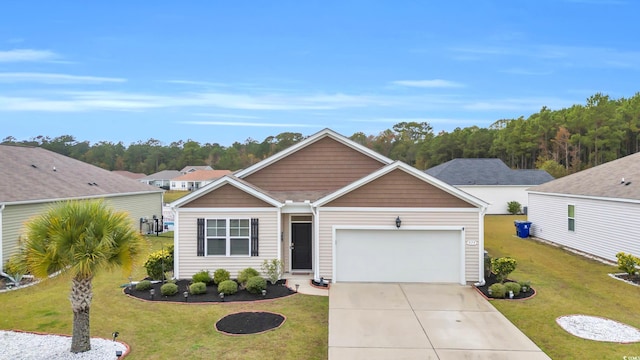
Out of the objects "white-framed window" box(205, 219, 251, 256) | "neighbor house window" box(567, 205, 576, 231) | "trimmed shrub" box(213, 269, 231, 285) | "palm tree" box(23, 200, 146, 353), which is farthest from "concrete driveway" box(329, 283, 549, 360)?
"neighbor house window" box(567, 205, 576, 231)

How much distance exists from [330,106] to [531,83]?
20.6 m

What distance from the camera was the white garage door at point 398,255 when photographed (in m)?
12.2

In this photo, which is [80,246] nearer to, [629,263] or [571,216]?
[629,263]

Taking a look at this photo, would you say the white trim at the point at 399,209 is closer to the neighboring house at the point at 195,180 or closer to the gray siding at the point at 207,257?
the gray siding at the point at 207,257

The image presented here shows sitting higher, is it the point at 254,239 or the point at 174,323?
the point at 254,239

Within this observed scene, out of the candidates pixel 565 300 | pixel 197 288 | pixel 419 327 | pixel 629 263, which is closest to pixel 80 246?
pixel 197 288

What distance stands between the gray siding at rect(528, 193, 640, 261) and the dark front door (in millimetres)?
11862

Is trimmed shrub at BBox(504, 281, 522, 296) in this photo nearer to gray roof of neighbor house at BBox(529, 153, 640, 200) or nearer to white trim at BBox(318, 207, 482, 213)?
white trim at BBox(318, 207, 482, 213)

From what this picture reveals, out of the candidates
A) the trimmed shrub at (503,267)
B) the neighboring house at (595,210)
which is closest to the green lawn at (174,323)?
the trimmed shrub at (503,267)

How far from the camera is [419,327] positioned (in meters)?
8.24

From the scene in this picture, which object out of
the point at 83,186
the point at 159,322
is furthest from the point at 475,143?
the point at 159,322

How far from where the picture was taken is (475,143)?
68.3 meters

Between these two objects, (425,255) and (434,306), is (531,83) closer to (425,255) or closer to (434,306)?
(425,255)

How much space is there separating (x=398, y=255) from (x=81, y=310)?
8.69 m
